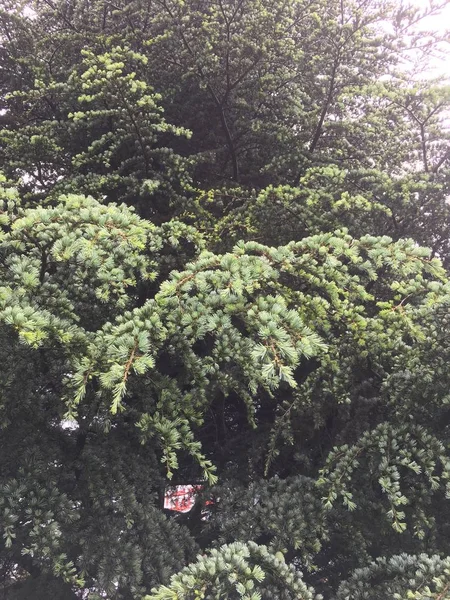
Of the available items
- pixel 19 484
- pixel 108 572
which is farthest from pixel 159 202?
pixel 108 572

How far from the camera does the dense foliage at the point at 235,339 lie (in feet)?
6.08

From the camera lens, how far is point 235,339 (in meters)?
1.89

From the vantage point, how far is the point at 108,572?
2068 mm

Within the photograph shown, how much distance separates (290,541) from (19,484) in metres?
1.39

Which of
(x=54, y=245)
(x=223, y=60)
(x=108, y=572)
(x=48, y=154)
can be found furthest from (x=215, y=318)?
(x=223, y=60)

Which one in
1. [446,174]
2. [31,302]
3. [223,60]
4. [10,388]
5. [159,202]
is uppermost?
[223,60]

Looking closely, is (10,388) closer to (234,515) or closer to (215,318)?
(215,318)

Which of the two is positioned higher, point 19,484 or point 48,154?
point 48,154

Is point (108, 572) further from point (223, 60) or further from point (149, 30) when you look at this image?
point (149, 30)

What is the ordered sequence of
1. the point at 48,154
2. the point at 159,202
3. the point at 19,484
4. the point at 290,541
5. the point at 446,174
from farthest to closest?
the point at 159,202, the point at 48,154, the point at 446,174, the point at 290,541, the point at 19,484

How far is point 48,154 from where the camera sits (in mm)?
3504

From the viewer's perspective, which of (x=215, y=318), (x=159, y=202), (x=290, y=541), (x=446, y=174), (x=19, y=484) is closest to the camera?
(x=215, y=318)

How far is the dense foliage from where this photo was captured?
185cm

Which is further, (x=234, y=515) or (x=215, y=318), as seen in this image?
(x=234, y=515)
